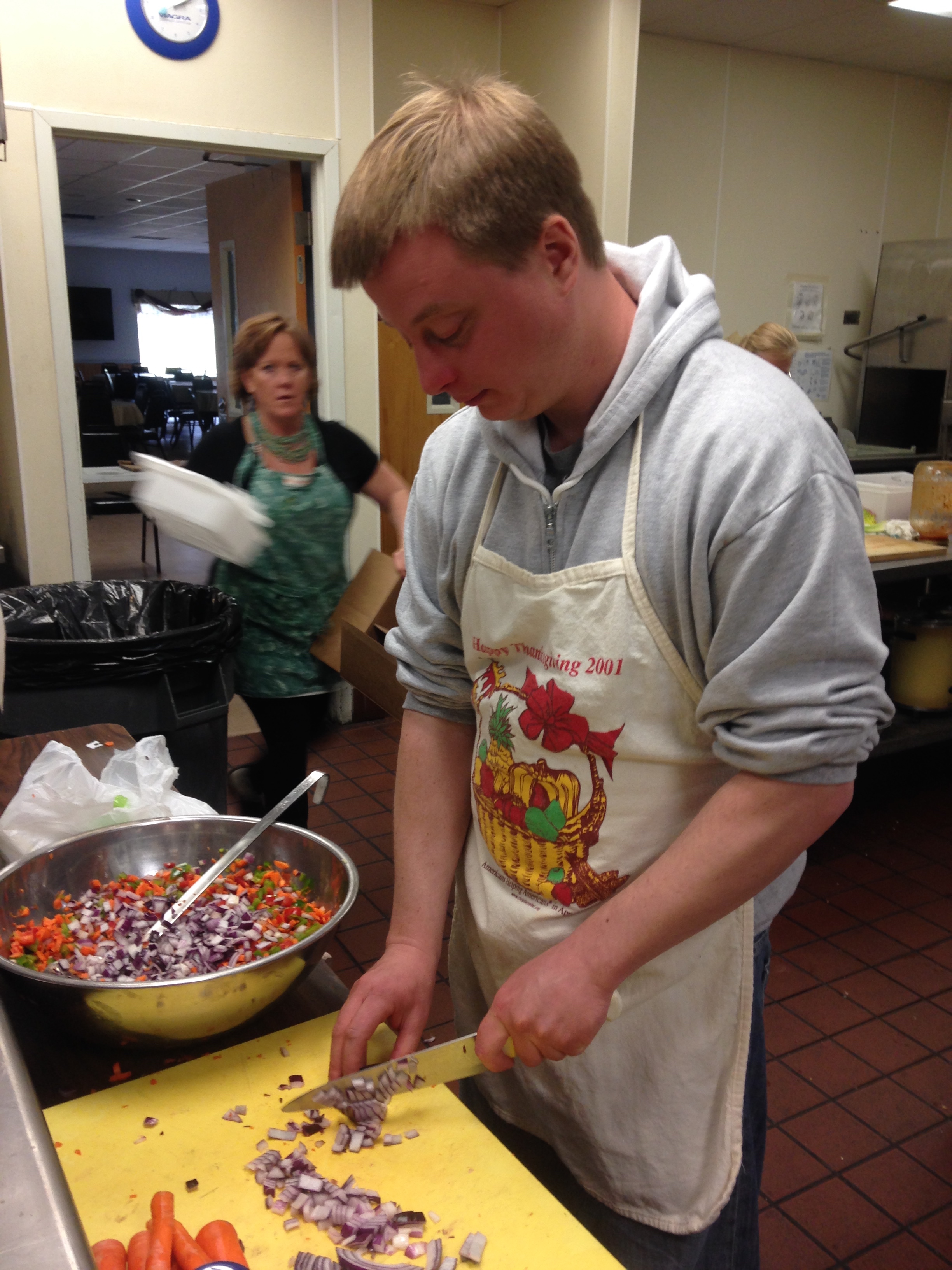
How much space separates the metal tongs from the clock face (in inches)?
124

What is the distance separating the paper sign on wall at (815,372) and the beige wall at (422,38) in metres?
2.57

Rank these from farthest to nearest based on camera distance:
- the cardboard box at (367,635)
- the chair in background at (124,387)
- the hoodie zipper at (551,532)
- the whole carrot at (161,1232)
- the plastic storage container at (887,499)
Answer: the chair in background at (124,387)
the plastic storage container at (887,499)
the cardboard box at (367,635)
the hoodie zipper at (551,532)
the whole carrot at (161,1232)

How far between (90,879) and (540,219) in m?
0.92

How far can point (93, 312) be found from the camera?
18.4 metres

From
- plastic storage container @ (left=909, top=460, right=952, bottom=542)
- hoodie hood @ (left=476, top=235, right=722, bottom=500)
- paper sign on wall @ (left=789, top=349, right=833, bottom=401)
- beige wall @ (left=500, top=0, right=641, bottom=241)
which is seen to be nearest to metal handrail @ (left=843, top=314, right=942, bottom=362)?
paper sign on wall @ (left=789, top=349, right=833, bottom=401)

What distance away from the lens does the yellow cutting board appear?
0.84 m

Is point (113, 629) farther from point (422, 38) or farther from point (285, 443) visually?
point (422, 38)

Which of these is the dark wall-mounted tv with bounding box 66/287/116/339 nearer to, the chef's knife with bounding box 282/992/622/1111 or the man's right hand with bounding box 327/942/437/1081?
the man's right hand with bounding box 327/942/437/1081

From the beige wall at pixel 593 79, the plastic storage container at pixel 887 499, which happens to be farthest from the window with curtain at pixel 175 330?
the plastic storage container at pixel 887 499

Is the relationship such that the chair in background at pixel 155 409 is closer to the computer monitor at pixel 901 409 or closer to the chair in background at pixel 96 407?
the chair in background at pixel 96 407

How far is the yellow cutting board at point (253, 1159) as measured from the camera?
84 cm

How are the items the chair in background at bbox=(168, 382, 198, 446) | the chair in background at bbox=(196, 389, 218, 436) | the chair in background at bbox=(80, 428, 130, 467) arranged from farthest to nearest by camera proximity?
the chair in background at bbox=(168, 382, 198, 446)
the chair in background at bbox=(196, 389, 218, 436)
the chair in background at bbox=(80, 428, 130, 467)

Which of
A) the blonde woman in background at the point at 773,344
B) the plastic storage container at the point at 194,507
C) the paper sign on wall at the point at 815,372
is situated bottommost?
the plastic storage container at the point at 194,507

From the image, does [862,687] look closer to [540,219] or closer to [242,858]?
[540,219]
